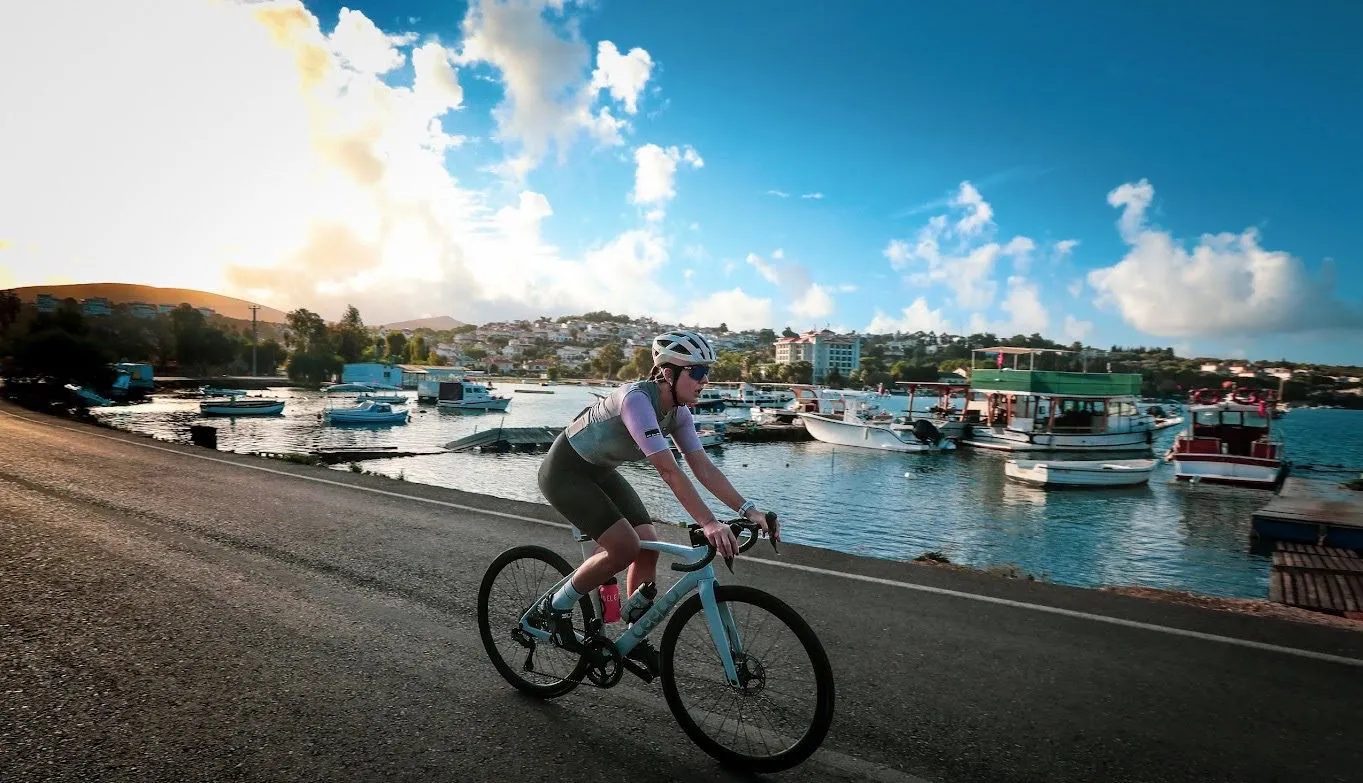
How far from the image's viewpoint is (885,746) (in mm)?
3617

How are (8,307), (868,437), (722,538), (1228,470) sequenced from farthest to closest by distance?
(8,307), (868,437), (1228,470), (722,538)

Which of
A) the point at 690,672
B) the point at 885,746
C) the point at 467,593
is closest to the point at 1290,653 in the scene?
the point at 885,746

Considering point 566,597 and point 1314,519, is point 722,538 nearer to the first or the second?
point 566,597

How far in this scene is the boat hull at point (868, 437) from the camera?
60.6m

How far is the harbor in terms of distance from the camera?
2331 cm

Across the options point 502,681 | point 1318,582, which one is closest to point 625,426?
point 502,681

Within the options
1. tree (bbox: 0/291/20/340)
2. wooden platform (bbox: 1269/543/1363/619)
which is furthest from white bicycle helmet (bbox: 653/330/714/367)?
tree (bbox: 0/291/20/340)

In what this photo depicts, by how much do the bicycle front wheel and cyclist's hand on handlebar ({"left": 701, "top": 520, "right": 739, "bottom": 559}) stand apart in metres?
0.22

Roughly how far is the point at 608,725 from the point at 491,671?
3.55 ft

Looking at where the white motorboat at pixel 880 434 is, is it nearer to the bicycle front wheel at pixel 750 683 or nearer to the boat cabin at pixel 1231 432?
the boat cabin at pixel 1231 432

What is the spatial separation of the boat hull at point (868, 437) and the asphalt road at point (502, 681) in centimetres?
5579

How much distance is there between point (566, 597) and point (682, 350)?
1.60 m

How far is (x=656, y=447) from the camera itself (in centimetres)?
334

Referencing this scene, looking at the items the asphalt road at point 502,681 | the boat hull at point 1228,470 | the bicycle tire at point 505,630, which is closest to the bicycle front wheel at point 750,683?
the asphalt road at point 502,681
